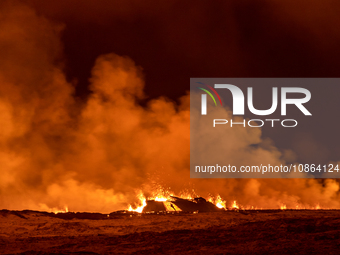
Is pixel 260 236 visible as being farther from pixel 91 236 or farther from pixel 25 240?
pixel 25 240

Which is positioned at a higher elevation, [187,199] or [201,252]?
[187,199]

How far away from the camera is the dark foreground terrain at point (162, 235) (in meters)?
11.9

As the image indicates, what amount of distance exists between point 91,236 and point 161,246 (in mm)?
4277

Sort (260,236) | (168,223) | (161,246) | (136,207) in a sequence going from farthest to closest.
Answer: (136,207), (168,223), (260,236), (161,246)

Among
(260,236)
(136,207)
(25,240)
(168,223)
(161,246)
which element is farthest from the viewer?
(136,207)

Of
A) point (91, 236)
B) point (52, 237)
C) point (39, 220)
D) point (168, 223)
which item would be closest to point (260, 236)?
point (168, 223)

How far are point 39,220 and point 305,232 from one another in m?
14.4

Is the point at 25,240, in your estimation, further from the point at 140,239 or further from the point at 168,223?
the point at 168,223

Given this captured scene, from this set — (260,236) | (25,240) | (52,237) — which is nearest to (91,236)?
(52,237)

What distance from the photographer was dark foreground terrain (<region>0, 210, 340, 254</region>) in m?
11.9

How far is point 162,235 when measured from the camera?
14703 millimetres

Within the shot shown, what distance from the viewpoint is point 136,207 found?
2300cm

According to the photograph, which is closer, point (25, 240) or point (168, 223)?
point (25, 240)

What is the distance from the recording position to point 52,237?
1536 centimetres
